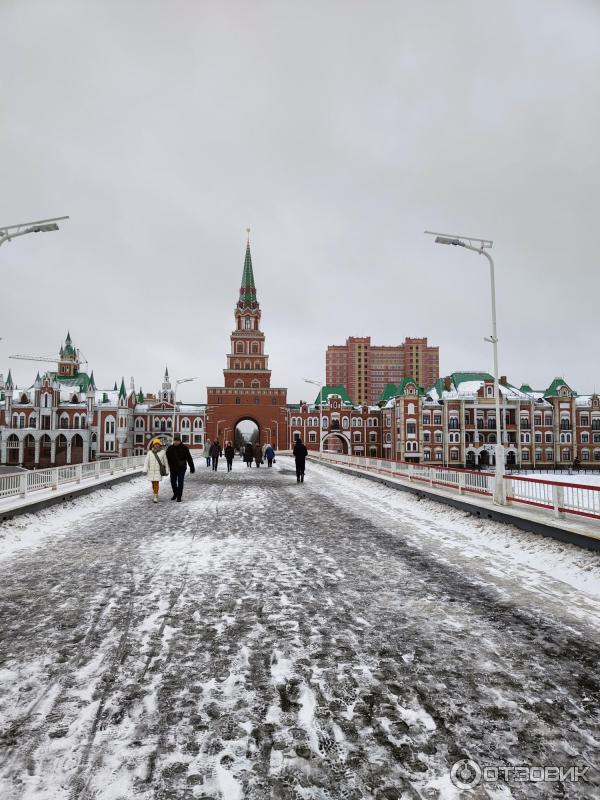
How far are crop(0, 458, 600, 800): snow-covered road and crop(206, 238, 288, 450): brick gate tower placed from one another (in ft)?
239

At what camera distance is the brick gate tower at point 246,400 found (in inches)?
3155

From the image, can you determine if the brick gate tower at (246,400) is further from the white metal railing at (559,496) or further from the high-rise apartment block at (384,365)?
the high-rise apartment block at (384,365)

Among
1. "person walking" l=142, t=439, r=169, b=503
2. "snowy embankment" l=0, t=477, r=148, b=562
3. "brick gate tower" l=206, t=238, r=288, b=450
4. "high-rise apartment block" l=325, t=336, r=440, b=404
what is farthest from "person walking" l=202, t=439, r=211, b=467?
"high-rise apartment block" l=325, t=336, r=440, b=404

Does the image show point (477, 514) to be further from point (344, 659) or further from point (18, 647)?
point (18, 647)

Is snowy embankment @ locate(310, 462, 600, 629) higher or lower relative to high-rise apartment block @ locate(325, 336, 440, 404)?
lower

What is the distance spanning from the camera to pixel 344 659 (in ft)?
12.3

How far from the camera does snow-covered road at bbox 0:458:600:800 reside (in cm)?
245

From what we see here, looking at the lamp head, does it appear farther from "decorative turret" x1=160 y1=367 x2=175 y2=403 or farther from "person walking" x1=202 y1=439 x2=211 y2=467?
"decorative turret" x1=160 y1=367 x2=175 y2=403

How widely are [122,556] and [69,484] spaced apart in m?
10.2

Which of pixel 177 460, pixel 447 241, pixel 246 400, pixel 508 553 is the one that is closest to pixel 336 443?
Answer: pixel 246 400

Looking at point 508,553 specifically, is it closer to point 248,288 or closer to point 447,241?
point 447,241

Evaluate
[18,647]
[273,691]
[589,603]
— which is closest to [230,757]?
[273,691]

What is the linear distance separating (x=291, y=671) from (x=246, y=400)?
256ft

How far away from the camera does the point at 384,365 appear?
178750 mm
